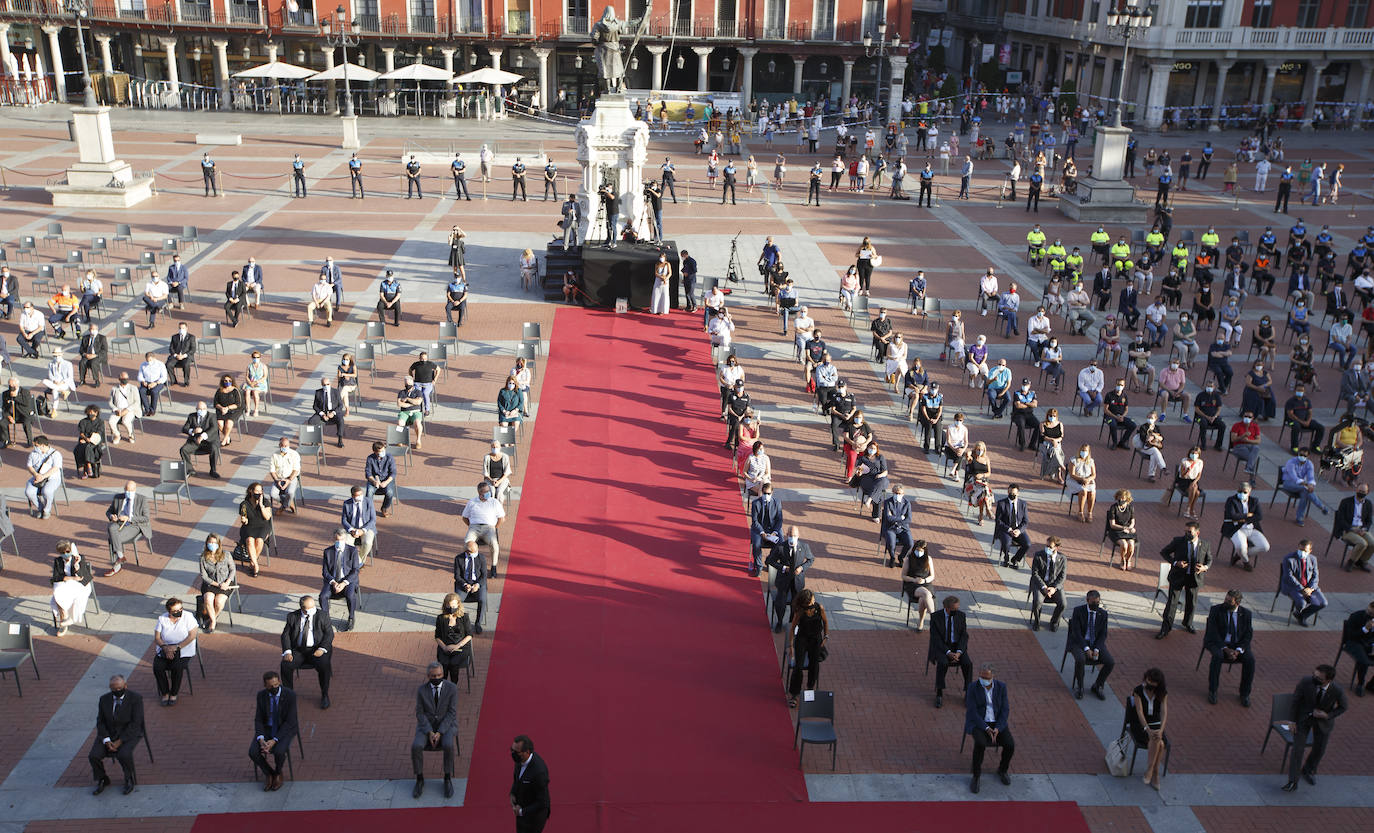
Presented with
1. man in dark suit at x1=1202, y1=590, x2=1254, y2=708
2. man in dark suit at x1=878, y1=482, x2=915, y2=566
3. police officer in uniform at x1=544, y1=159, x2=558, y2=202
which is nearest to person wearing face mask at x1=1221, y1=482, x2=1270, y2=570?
man in dark suit at x1=1202, y1=590, x2=1254, y2=708

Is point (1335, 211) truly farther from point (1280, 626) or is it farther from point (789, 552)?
point (789, 552)

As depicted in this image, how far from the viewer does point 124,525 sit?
17.0 meters

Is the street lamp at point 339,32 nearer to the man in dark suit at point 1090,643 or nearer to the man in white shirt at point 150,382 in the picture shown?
the man in white shirt at point 150,382

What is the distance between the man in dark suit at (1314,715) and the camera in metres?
13.1

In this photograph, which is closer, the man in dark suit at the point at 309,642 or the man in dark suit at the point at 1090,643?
the man in dark suit at the point at 309,642

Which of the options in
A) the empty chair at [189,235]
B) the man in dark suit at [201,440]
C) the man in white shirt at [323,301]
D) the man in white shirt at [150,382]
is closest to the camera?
the man in dark suit at [201,440]

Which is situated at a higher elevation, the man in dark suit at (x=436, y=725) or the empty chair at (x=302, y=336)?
the empty chair at (x=302, y=336)

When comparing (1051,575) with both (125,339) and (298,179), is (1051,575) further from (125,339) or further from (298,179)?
(298,179)

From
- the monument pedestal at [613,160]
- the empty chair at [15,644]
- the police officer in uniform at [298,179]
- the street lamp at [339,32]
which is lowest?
the empty chair at [15,644]

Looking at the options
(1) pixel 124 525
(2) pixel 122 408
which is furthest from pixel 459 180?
(1) pixel 124 525

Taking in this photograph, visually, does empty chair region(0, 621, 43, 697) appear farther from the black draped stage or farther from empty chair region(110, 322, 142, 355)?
the black draped stage

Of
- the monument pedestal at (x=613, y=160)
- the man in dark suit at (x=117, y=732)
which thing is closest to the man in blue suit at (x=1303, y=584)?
the man in dark suit at (x=117, y=732)

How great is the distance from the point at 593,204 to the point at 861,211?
563 inches

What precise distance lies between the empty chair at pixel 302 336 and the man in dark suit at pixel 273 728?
1437cm
